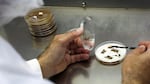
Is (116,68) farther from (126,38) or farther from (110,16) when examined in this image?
(110,16)

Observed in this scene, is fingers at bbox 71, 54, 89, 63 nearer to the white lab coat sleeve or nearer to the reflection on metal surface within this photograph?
the reflection on metal surface

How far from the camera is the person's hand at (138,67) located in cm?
81

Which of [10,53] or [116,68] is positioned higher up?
[10,53]

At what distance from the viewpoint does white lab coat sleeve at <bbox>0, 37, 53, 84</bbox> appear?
1.82ft

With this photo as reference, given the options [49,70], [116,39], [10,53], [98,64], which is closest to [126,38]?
[116,39]

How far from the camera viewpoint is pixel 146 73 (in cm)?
81

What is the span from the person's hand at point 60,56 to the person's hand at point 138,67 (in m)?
0.18

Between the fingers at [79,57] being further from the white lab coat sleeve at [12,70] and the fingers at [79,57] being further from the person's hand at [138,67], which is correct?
the white lab coat sleeve at [12,70]

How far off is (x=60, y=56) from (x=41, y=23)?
0.16 m

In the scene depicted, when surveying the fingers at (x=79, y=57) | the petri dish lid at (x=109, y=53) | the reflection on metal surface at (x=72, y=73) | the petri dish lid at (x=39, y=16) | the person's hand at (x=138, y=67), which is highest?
the petri dish lid at (x=39, y=16)

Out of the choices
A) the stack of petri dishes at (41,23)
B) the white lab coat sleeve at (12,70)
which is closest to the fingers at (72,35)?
the stack of petri dishes at (41,23)

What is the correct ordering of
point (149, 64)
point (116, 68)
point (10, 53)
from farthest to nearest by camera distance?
1. point (116, 68)
2. point (149, 64)
3. point (10, 53)

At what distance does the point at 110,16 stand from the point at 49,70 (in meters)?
0.32

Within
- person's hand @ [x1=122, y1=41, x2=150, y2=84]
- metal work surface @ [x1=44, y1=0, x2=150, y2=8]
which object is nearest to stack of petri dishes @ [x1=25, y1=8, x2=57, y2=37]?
metal work surface @ [x1=44, y1=0, x2=150, y2=8]
